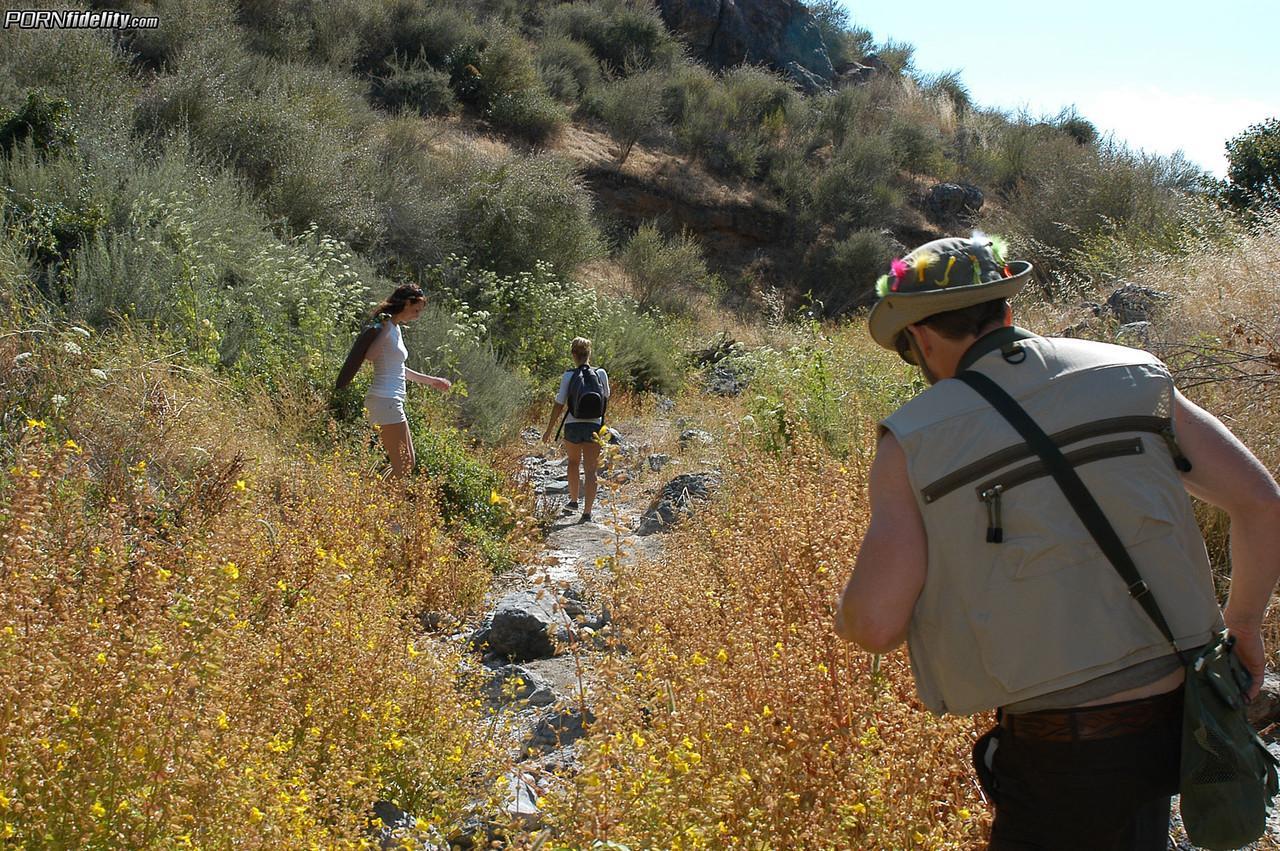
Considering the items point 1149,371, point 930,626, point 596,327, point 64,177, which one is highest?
point 1149,371

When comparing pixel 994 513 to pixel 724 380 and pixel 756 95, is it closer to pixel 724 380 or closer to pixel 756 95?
pixel 724 380

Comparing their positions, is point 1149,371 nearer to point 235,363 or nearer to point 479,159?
point 235,363

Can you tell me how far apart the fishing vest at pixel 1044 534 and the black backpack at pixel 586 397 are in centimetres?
658

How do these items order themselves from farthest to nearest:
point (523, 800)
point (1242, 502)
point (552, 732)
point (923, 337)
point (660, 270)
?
point (660, 270), point (552, 732), point (523, 800), point (923, 337), point (1242, 502)

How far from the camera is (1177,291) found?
348 inches

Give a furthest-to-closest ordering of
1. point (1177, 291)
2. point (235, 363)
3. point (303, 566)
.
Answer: point (1177, 291) < point (235, 363) < point (303, 566)

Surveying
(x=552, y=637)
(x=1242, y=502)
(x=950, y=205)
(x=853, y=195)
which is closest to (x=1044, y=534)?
(x=1242, y=502)

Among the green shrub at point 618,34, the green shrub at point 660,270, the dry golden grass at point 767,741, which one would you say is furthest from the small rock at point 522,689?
the green shrub at point 618,34

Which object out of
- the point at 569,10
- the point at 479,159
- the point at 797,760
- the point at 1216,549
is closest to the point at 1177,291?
the point at 1216,549

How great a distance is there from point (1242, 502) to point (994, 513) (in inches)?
20.9

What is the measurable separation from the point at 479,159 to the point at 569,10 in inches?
534

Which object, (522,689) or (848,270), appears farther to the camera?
(848,270)

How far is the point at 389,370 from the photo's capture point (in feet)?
22.9

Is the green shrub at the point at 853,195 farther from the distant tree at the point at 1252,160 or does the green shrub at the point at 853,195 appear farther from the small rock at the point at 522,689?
the small rock at the point at 522,689
